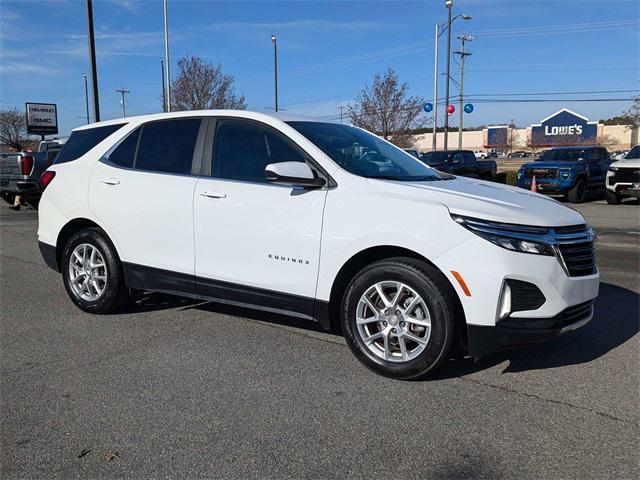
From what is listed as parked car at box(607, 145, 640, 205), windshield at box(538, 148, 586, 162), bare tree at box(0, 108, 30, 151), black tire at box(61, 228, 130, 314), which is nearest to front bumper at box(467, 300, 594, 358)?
black tire at box(61, 228, 130, 314)

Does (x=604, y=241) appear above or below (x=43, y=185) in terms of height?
below

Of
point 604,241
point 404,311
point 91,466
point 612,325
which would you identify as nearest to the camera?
point 91,466

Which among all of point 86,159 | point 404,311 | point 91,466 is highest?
point 86,159

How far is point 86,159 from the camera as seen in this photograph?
5488mm

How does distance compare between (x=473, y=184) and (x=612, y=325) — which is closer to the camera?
(x=473, y=184)

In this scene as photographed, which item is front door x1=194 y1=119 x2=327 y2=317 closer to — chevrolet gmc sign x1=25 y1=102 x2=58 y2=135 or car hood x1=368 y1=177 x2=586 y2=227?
car hood x1=368 y1=177 x2=586 y2=227

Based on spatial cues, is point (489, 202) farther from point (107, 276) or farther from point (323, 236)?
point (107, 276)

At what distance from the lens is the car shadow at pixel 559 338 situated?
4141mm

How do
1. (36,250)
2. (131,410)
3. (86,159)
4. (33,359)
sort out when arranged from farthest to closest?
(36,250) < (86,159) < (33,359) < (131,410)

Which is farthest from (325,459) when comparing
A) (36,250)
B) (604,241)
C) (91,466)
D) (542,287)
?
(604,241)

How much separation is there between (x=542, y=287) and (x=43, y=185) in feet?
16.3

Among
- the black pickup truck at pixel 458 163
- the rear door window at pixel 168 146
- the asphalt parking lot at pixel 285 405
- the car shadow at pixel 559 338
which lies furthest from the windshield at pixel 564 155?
the rear door window at pixel 168 146

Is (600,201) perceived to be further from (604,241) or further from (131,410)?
(131,410)

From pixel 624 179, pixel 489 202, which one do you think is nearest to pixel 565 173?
pixel 624 179
